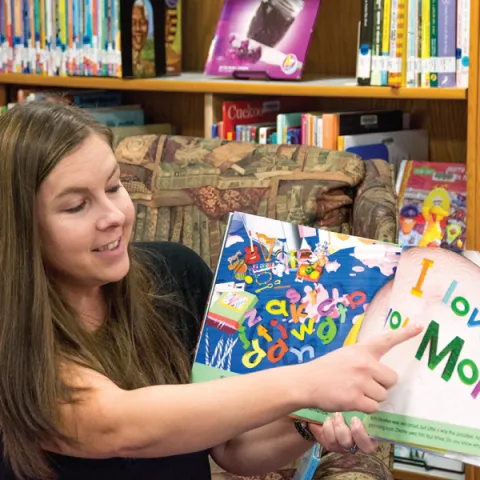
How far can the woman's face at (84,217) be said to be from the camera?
3.64ft

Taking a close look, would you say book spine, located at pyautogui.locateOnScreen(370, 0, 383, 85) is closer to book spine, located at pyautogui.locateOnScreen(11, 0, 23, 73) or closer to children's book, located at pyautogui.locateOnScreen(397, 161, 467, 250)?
children's book, located at pyautogui.locateOnScreen(397, 161, 467, 250)

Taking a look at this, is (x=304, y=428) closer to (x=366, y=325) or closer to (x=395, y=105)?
(x=366, y=325)

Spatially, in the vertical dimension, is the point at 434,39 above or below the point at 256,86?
above

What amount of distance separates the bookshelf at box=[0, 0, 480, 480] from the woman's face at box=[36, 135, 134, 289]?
3.45ft

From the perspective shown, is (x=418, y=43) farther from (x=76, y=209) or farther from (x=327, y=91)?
(x=76, y=209)

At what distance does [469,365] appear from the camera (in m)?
1.05

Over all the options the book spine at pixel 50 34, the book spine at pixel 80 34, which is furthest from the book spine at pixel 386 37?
the book spine at pixel 50 34

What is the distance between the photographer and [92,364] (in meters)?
1.11

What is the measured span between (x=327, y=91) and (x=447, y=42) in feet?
1.04

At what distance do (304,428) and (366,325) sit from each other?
0.20 meters

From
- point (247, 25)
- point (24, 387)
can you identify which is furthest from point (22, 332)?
point (247, 25)

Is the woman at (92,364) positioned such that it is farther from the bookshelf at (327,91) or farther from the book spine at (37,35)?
the book spine at (37,35)

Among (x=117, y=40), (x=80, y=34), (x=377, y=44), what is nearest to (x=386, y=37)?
(x=377, y=44)

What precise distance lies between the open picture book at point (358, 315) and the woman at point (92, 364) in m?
0.04
